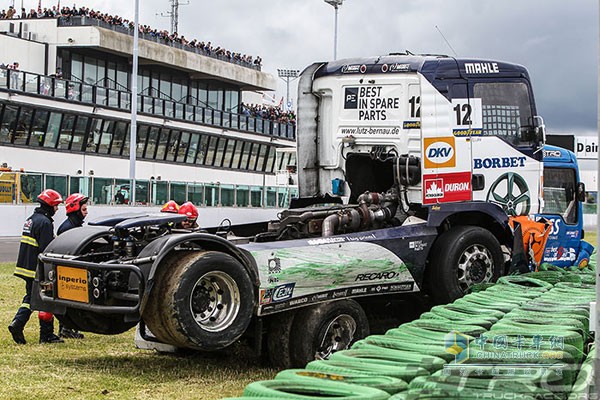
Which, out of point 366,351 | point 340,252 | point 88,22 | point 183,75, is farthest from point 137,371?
point 183,75

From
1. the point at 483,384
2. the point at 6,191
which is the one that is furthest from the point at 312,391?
the point at 6,191

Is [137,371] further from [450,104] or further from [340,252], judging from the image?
[450,104]

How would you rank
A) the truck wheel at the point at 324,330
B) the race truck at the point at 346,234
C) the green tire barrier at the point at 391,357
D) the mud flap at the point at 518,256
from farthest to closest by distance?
the mud flap at the point at 518,256 < the truck wheel at the point at 324,330 < the race truck at the point at 346,234 < the green tire barrier at the point at 391,357

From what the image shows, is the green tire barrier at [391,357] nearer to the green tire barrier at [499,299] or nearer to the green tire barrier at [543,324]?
the green tire barrier at [543,324]

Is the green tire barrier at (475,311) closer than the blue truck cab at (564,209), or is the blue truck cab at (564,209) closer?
the green tire barrier at (475,311)

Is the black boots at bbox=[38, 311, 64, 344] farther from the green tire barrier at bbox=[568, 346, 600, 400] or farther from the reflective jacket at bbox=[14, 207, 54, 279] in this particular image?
the green tire barrier at bbox=[568, 346, 600, 400]

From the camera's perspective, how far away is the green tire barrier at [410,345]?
6.21m

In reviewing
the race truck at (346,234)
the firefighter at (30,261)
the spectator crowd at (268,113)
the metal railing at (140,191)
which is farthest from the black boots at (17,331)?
the spectator crowd at (268,113)

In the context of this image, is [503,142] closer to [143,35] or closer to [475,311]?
[475,311]

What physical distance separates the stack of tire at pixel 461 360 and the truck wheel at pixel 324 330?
54.0 inches

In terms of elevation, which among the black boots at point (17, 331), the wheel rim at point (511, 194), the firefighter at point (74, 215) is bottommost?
the black boots at point (17, 331)

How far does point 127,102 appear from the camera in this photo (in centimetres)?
4716

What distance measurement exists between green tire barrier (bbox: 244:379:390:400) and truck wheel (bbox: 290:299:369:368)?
388 cm

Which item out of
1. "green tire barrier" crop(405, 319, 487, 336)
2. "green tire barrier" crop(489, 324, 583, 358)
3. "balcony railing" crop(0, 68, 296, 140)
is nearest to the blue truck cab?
"green tire barrier" crop(405, 319, 487, 336)
